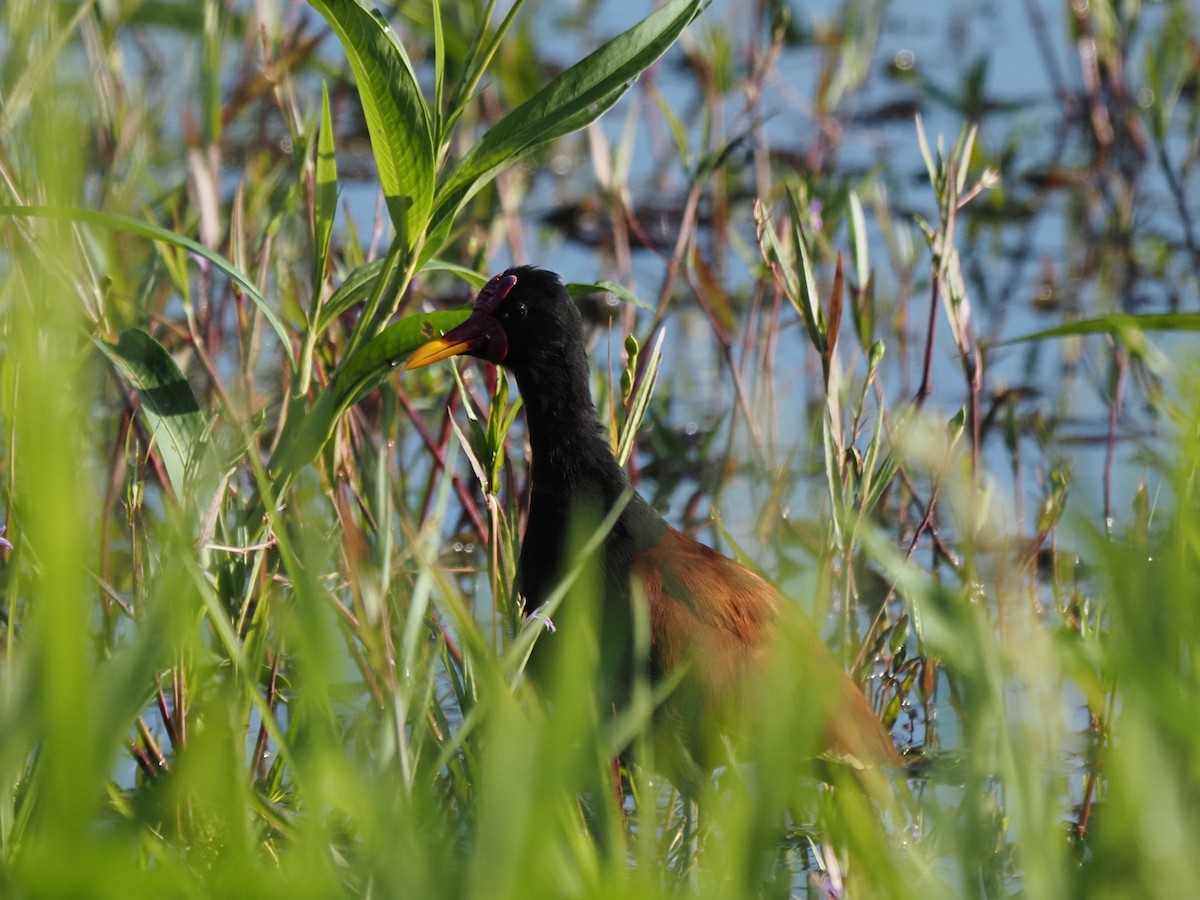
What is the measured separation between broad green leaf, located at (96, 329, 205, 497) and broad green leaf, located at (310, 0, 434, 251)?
1.51ft

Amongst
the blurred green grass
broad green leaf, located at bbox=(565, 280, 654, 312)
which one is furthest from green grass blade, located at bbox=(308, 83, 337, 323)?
broad green leaf, located at bbox=(565, 280, 654, 312)

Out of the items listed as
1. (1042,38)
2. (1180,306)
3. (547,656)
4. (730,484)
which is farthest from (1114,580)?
(1042,38)

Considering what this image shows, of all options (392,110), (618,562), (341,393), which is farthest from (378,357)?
(618,562)

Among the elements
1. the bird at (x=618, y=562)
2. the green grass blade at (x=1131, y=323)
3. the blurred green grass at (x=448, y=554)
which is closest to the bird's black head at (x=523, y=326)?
the bird at (x=618, y=562)

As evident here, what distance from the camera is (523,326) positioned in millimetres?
3406

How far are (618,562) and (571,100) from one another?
2.96 ft

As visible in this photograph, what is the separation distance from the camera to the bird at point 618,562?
113 inches

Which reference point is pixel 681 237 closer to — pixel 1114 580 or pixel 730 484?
pixel 730 484

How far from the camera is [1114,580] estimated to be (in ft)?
4.67

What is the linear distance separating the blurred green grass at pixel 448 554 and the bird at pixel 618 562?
0.38ft

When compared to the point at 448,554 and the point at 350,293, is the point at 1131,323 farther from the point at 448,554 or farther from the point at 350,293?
the point at 448,554

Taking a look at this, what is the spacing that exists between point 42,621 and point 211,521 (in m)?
1.21

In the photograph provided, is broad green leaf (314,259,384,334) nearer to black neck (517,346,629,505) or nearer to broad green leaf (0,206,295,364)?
broad green leaf (0,206,295,364)

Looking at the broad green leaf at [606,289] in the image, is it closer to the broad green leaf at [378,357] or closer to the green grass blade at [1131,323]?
the broad green leaf at [378,357]
